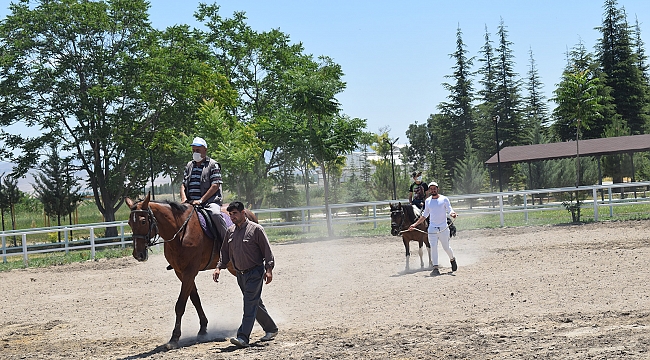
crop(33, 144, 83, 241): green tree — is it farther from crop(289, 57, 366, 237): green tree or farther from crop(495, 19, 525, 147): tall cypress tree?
crop(495, 19, 525, 147): tall cypress tree

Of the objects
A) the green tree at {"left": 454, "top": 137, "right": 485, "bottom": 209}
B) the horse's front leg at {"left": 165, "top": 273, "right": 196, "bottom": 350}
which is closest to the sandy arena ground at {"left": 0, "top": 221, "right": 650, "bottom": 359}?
the horse's front leg at {"left": 165, "top": 273, "right": 196, "bottom": 350}

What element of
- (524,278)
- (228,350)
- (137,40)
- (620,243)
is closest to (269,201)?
(137,40)

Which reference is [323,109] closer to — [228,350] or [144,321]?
[144,321]

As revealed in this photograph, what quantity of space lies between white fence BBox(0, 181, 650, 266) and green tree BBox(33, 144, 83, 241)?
167 centimetres

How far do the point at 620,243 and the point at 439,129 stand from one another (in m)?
57.0

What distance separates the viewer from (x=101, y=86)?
1567 inches

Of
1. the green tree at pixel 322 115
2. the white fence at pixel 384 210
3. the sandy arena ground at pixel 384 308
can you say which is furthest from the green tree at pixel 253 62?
the sandy arena ground at pixel 384 308

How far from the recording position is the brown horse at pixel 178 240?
9.04 metres

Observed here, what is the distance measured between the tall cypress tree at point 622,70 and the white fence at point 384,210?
853 inches

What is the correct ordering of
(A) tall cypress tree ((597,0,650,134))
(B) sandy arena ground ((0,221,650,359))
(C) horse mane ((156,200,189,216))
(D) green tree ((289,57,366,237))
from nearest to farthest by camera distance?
(B) sandy arena ground ((0,221,650,359)), (C) horse mane ((156,200,189,216)), (D) green tree ((289,57,366,237)), (A) tall cypress tree ((597,0,650,134))

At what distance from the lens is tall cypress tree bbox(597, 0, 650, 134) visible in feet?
226

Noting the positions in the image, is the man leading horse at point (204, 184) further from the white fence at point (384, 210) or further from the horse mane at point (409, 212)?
the white fence at point (384, 210)

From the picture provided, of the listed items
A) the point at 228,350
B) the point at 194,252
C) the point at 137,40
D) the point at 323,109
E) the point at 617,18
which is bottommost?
the point at 228,350

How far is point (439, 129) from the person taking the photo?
2916 inches
